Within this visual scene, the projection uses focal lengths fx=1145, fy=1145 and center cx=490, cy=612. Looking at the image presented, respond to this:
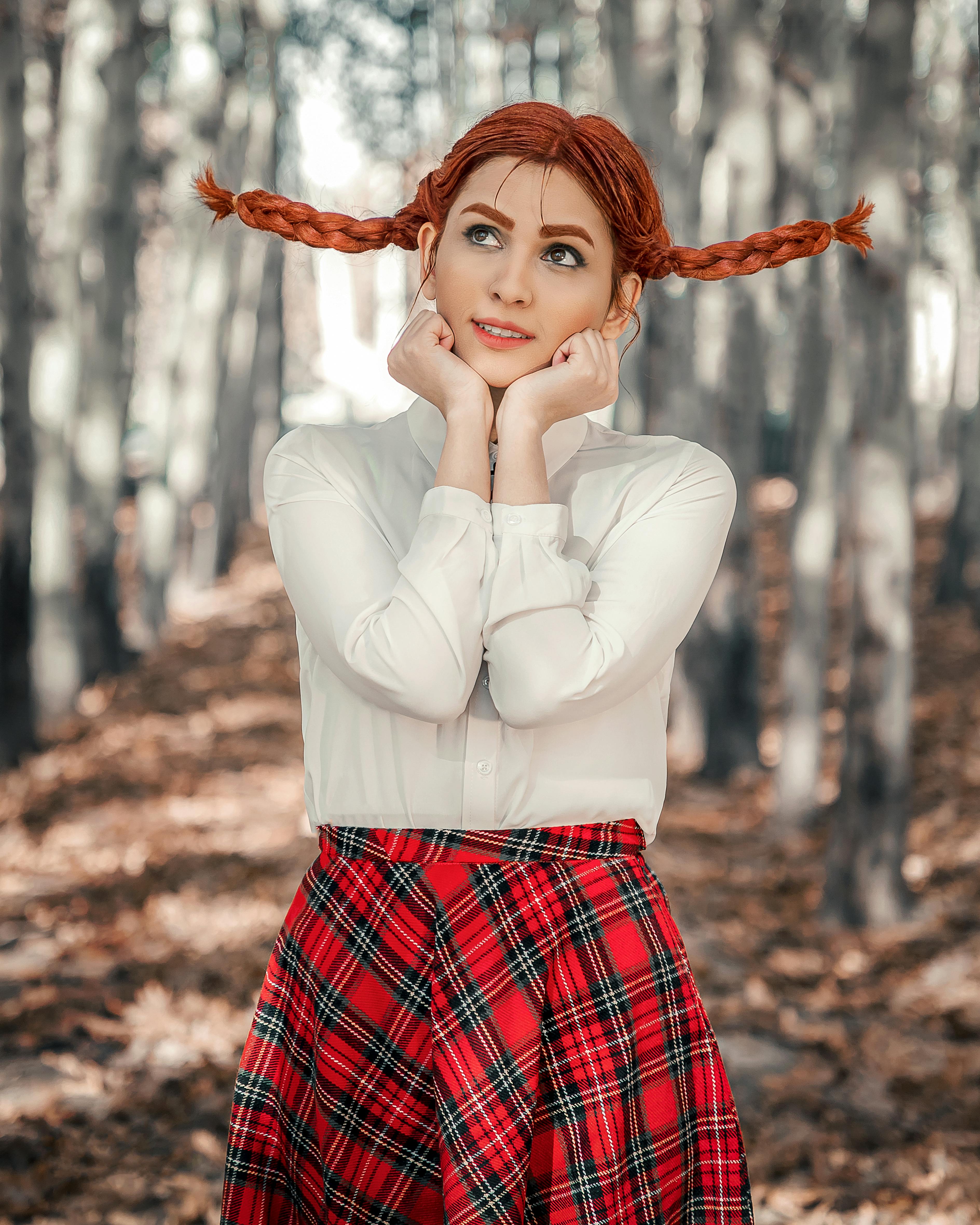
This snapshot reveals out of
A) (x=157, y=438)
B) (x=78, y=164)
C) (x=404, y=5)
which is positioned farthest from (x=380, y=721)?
(x=404, y=5)

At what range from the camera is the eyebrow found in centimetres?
169

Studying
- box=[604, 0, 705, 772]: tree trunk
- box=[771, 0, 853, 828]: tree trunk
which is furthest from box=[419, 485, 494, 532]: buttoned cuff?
box=[604, 0, 705, 772]: tree trunk

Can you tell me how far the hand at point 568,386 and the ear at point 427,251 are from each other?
0.24 m

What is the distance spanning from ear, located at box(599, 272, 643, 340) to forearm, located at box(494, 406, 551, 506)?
283mm

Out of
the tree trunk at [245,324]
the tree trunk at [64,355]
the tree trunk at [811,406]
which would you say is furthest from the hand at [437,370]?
the tree trunk at [245,324]

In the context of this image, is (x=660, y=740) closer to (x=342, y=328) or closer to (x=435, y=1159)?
(x=435, y=1159)

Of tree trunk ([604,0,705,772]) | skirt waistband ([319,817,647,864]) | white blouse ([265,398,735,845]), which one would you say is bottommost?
skirt waistband ([319,817,647,864])

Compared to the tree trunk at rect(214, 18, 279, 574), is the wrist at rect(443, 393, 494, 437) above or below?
below

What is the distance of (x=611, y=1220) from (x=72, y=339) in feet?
25.6

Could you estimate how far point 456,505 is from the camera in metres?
1.59

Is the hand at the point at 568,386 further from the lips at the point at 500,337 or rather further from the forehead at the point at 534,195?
the forehead at the point at 534,195

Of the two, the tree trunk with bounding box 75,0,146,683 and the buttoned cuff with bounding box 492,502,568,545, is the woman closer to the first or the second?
the buttoned cuff with bounding box 492,502,568,545

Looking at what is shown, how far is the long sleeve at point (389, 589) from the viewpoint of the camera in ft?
5.03

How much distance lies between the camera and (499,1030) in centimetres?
161
